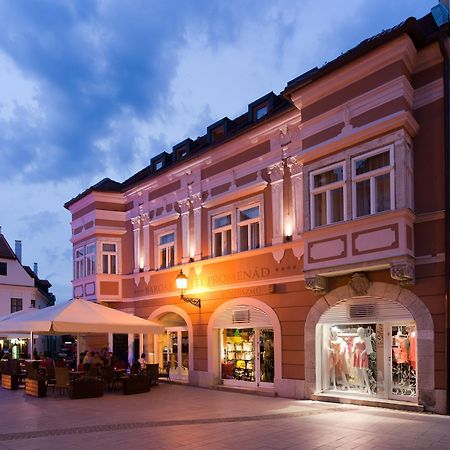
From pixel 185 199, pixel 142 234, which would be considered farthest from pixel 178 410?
pixel 142 234

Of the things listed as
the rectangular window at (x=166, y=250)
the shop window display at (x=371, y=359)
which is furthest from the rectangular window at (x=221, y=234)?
the shop window display at (x=371, y=359)

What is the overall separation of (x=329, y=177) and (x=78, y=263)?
1407cm

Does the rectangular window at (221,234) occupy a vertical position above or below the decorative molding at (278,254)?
above

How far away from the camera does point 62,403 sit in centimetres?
1405

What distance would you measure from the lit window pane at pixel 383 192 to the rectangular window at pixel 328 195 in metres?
0.85

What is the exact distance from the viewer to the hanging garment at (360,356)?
42.9ft

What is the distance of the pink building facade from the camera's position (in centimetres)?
1159

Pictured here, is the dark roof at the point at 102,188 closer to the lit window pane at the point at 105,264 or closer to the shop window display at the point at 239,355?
the lit window pane at the point at 105,264

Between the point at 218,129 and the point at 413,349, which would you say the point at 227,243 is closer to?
the point at 218,129

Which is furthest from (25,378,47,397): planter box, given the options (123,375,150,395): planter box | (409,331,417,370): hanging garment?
(409,331,417,370): hanging garment

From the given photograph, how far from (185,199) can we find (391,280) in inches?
348

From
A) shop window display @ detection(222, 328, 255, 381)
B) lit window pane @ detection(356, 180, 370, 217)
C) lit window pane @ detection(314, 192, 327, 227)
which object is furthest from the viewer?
shop window display @ detection(222, 328, 255, 381)

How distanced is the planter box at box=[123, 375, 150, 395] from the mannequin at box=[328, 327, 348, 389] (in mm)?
5715

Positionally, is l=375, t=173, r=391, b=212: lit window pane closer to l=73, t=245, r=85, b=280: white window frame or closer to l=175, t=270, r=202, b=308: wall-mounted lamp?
l=175, t=270, r=202, b=308: wall-mounted lamp
